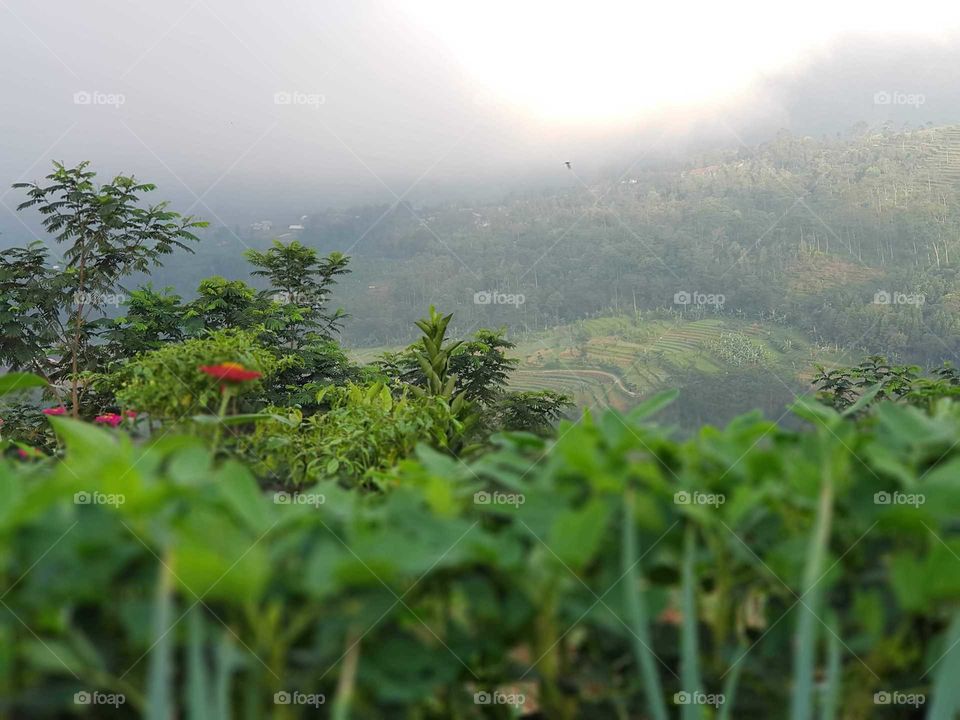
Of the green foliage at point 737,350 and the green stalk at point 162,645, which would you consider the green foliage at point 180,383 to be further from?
the green foliage at point 737,350

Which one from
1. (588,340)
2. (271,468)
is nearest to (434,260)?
(588,340)

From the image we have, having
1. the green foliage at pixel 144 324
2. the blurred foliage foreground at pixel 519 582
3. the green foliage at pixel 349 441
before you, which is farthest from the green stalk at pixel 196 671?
the green foliage at pixel 144 324

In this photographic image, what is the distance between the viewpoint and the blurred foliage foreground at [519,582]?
36 centimetres

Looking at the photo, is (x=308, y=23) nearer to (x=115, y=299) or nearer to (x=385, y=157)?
(x=385, y=157)

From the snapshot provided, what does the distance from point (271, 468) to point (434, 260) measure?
77.1 ft

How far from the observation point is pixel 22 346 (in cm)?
657

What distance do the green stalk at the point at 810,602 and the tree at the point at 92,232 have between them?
7.19 m
